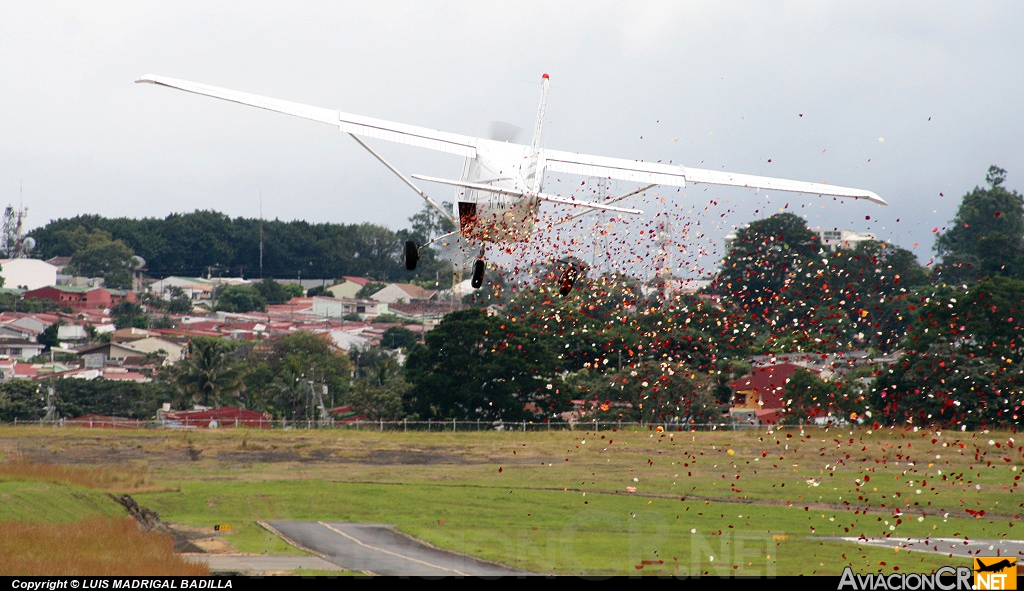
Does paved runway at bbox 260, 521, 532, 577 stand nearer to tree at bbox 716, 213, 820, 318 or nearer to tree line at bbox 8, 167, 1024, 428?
tree line at bbox 8, 167, 1024, 428

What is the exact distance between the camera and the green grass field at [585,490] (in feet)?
125

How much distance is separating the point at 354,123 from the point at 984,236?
330ft

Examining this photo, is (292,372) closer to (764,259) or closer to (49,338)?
(764,259)

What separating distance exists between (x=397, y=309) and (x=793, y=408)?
121 m

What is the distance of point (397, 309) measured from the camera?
19012 cm

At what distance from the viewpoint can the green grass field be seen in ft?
125

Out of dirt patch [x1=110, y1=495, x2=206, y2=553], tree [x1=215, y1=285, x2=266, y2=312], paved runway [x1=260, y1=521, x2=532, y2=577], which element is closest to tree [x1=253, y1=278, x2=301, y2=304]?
tree [x1=215, y1=285, x2=266, y2=312]

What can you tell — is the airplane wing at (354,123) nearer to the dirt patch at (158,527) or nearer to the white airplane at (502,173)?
the white airplane at (502,173)

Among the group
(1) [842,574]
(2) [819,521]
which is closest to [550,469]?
(2) [819,521]

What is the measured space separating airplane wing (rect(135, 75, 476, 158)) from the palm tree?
Result: 70.9 meters

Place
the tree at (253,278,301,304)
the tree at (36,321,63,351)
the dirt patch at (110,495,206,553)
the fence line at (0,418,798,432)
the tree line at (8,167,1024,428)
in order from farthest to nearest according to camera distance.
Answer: the tree at (253,278,301,304) < the tree at (36,321,63,351) < the fence line at (0,418,798,432) < the tree line at (8,167,1024,428) < the dirt patch at (110,495,206,553)

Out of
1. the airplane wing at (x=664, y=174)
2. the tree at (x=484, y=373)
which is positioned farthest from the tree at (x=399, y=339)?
the airplane wing at (x=664, y=174)

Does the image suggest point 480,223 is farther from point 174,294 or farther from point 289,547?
point 174,294

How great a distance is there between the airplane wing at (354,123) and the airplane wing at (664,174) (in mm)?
2689
